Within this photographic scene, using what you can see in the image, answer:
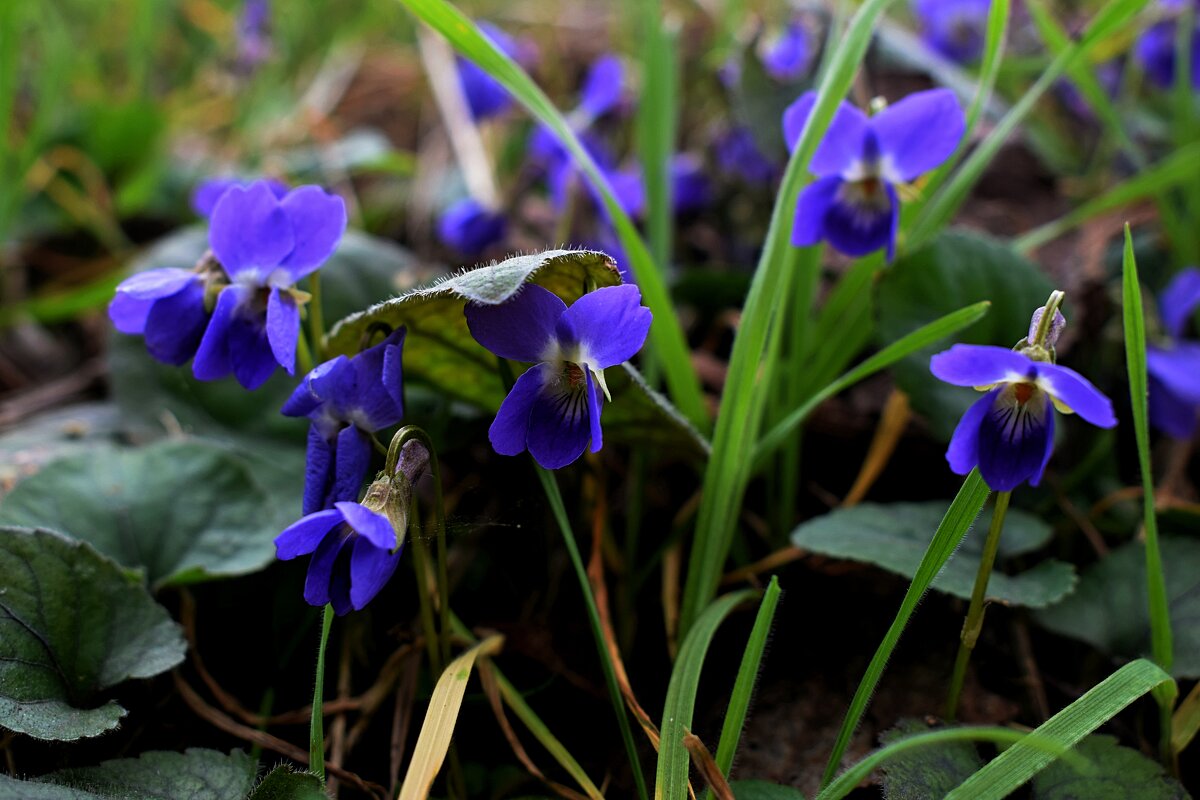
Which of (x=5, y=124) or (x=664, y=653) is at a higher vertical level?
(x=5, y=124)

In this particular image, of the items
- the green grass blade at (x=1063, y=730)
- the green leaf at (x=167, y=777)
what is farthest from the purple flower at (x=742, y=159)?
the green leaf at (x=167, y=777)

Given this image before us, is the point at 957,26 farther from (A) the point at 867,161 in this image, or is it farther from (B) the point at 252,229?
(B) the point at 252,229

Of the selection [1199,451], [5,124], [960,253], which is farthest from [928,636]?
[5,124]

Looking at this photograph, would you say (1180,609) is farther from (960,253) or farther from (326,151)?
(326,151)

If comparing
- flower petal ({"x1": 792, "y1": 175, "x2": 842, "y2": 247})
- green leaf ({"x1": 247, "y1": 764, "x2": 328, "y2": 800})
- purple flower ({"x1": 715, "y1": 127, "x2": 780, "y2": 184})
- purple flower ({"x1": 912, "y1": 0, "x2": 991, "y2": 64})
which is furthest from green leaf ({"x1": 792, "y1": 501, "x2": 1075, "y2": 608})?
purple flower ({"x1": 912, "y1": 0, "x2": 991, "y2": 64})

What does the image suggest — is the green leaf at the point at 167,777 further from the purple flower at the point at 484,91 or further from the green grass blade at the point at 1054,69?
the purple flower at the point at 484,91

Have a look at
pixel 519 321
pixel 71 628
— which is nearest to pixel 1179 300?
pixel 519 321
